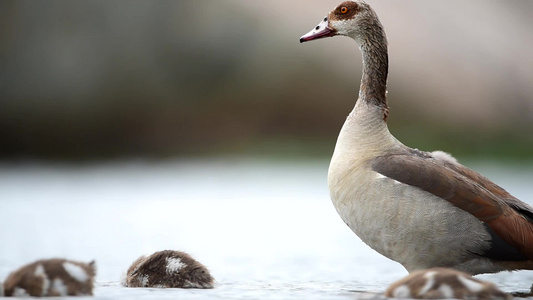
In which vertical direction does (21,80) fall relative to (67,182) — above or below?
above

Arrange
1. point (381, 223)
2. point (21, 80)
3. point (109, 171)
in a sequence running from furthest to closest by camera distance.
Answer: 1. point (21, 80)
2. point (109, 171)
3. point (381, 223)

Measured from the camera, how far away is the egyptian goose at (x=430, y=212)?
6910 millimetres

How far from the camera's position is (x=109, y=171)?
79.1 ft

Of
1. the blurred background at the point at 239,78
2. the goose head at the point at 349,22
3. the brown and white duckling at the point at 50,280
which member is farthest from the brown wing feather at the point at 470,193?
the blurred background at the point at 239,78

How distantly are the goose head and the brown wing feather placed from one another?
4.61 feet

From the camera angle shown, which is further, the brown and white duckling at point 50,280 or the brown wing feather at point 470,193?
the brown wing feather at point 470,193

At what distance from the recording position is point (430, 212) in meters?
6.96

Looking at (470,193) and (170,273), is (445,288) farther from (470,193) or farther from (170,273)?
(170,273)

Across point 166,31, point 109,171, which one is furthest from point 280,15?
point 109,171

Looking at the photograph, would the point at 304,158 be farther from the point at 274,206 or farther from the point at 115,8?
the point at 115,8

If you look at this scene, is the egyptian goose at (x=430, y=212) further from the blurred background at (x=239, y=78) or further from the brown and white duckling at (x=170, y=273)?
the blurred background at (x=239, y=78)

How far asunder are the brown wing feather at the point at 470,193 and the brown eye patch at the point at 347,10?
152cm

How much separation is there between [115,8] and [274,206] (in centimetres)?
3138

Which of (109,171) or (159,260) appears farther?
(109,171)
